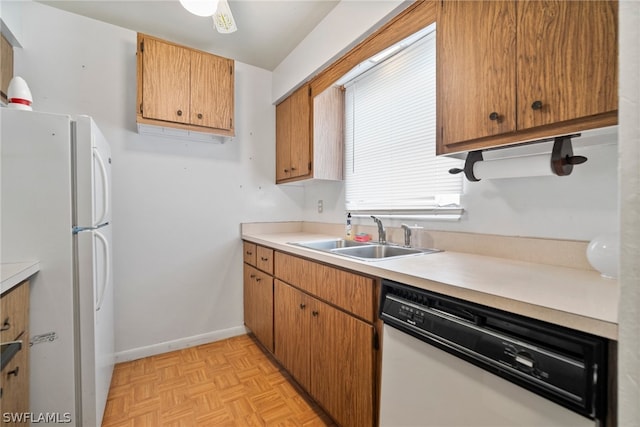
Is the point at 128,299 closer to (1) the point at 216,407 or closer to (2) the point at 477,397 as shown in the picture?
(1) the point at 216,407

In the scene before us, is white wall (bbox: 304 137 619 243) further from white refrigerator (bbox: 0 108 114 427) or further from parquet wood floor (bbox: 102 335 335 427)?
white refrigerator (bbox: 0 108 114 427)

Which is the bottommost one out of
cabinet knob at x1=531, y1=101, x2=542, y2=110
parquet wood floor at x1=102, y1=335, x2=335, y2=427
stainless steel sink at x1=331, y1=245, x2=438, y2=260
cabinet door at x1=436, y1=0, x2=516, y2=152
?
parquet wood floor at x1=102, y1=335, x2=335, y2=427

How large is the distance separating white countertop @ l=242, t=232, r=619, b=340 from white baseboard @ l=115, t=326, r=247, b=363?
67.0 inches

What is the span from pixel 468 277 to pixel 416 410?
19.2 inches

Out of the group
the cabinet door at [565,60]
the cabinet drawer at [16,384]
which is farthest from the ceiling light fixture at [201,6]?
the cabinet drawer at [16,384]

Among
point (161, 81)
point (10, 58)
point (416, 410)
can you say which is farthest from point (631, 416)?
point (10, 58)

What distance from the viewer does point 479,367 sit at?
0.76 m

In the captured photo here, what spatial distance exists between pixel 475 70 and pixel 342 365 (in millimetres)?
1430

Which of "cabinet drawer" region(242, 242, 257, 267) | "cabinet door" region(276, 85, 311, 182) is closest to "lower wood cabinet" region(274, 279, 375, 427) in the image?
"cabinet drawer" region(242, 242, 257, 267)

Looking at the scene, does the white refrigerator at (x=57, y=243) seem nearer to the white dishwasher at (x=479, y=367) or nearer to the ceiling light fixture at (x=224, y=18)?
the ceiling light fixture at (x=224, y=18)

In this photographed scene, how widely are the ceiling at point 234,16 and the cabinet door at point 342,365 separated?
197 cm

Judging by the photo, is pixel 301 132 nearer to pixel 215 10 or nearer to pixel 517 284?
pixel 215 10

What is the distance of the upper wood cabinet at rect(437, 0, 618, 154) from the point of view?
31.4 inches

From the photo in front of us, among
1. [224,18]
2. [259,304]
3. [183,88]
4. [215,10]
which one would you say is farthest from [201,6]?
[259,304]
